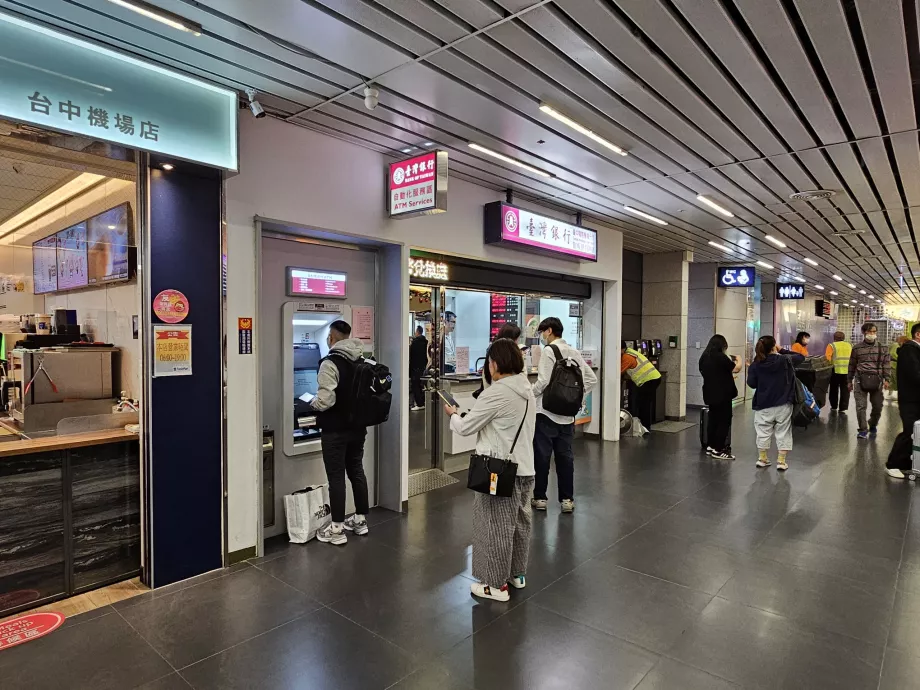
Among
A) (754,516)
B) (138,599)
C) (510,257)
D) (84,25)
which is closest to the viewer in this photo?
(84,25)

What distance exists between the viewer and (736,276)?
414 inches

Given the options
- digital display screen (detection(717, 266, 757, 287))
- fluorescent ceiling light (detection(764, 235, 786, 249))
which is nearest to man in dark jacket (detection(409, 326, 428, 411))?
fluorescent ceiling light (detection(764, 235, 786, 249))

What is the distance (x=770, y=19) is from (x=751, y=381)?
4.51 m

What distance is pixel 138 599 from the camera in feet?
10.4

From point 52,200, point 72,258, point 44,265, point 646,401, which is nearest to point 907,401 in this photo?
point 646,401

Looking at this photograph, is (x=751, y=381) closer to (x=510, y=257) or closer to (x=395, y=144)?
(x=510, y=257)

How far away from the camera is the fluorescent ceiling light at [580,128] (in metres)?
3.58

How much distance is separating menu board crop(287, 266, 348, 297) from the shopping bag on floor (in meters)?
1.48

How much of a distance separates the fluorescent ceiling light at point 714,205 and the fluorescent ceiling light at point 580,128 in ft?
6.07

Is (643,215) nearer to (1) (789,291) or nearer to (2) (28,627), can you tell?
(2) (28,627)

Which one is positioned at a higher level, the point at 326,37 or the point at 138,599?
the point at 326,37

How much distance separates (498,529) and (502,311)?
3.81 meters

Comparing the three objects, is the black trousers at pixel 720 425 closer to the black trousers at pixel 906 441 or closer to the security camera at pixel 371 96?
the black trousers at pixel 906 441

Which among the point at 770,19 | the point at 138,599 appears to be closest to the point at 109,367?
the point at 138,599
